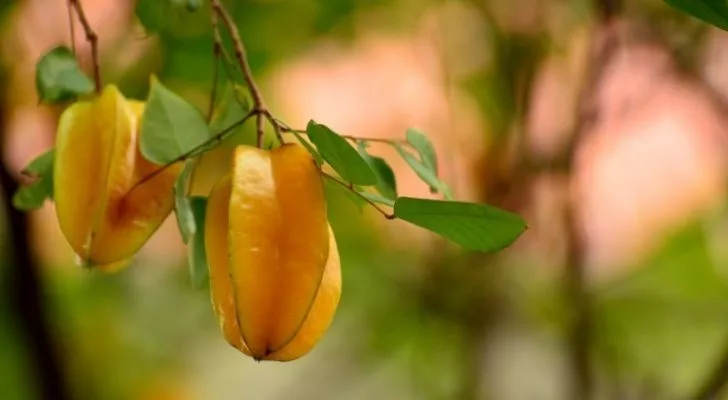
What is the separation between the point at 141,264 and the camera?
109 centimetres

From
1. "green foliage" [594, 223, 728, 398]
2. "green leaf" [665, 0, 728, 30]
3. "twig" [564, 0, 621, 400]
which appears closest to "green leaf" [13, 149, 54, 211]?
"green leaf" [665, 0, 728, 30]

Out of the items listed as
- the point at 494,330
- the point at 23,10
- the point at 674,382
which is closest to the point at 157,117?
the point at 23,10

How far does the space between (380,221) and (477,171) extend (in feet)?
0.42

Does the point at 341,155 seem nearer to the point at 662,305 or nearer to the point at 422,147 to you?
the point at 422,147

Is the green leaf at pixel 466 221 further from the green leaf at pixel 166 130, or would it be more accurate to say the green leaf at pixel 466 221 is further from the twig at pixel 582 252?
the twig at pixel 582 252

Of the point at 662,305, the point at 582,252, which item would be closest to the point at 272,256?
the point at 582,252

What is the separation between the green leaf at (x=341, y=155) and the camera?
317 mm

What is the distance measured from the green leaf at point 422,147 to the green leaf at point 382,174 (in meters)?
0.02

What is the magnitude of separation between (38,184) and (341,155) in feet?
0.56

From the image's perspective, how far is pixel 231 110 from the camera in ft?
1.32

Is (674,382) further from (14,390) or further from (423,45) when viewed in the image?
(14,390)

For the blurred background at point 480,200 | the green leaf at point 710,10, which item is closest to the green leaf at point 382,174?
the green leaf at point 710,10

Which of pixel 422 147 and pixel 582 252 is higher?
pixel 422 147

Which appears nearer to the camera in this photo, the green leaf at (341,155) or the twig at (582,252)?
the green leaf at (341,155)
